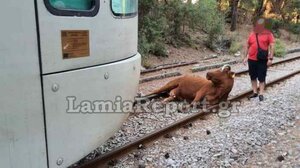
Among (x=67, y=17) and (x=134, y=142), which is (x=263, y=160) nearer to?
(x=134, y=142)

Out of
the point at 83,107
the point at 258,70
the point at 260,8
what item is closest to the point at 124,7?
the point at 83,107

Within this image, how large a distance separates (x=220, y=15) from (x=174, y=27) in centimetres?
363

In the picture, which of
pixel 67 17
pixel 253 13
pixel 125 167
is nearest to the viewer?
pixel 67 17

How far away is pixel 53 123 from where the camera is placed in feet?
8.33

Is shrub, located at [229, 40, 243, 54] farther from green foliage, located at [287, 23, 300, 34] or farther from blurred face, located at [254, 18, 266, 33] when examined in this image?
green foliage, located at [287, 23, 300, 34]

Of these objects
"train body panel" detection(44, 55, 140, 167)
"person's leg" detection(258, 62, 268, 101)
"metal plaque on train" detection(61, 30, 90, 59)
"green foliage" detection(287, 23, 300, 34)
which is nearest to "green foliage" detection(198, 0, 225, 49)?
"person's leg" detection(258, 62, 268, 101)

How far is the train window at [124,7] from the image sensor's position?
299 centimetres

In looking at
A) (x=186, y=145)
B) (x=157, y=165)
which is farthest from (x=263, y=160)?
(x=157, y=165)

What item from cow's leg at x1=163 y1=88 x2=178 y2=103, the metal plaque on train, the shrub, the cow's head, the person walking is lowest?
the shrub

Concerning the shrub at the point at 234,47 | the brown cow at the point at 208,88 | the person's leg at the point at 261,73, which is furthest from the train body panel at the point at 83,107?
the shrub at the point at 234,47

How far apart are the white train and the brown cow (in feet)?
11.3

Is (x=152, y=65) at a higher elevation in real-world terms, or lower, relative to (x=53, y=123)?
lower

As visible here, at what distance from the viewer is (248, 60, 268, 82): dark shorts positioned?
7.09 meters

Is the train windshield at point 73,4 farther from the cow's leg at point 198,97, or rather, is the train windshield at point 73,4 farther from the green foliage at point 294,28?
the green foliage at point 294,28
